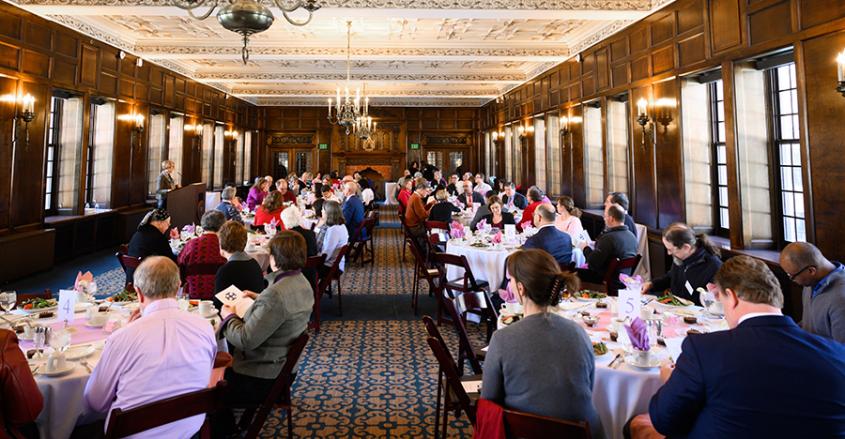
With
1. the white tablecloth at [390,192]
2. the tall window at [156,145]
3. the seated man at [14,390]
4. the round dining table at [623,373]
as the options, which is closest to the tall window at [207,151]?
the tall window at [156,145]

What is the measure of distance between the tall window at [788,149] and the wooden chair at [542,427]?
16.5 ft

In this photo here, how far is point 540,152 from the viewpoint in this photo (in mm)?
12992

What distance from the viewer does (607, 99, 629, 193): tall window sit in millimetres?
8633

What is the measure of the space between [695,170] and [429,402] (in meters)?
5.38

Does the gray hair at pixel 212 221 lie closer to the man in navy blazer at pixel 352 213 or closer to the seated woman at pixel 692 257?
the man in navy blazer at pixel 352 213

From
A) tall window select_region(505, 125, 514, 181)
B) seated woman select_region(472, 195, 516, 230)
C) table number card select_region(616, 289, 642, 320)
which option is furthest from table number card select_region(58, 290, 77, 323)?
tall window select_region(505, 125, 514, 181)

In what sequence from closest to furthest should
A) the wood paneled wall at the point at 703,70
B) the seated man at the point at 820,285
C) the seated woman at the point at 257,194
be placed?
1. the seated man at the point at 820,285
2. the wood paneled wall at the point at 703,70
3. the seated woman at the point at 257,194

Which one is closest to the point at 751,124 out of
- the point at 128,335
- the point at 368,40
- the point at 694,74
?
the point at 694,74

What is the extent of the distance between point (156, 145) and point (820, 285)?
42.3 feet

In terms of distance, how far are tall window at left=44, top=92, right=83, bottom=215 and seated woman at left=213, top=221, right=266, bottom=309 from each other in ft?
23.3

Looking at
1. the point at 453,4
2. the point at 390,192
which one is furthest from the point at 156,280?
the point at 390,192

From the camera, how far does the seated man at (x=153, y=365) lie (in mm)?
2041

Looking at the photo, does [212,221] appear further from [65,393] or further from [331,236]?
[65,393]

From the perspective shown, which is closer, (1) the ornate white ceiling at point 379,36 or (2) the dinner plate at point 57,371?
(2) the dinner plate at point 57,371
